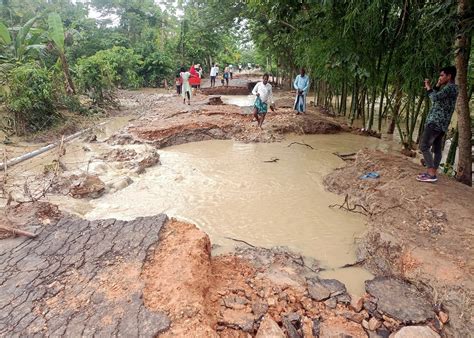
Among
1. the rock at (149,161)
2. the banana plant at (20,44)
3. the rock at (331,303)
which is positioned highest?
the banana plant at (20,44)

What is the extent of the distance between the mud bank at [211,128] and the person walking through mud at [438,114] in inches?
180

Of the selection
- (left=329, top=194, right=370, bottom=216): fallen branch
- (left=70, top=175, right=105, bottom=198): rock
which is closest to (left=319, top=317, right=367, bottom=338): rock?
(left=329, top=194, right=370, bottom=216): fallen branch

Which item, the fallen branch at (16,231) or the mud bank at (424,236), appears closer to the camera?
the mud bank at (424,236)

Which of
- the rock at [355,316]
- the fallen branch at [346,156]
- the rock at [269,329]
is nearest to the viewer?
the rock at [269,329]

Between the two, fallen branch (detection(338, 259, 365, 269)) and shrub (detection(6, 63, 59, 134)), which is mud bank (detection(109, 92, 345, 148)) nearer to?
shrub (detection(6, 63, 59, 134))

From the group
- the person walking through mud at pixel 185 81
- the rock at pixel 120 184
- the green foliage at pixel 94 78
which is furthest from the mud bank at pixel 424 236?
the green foliage at pixel 94 78

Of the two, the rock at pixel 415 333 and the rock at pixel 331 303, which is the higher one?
the rock at pixel 415 333

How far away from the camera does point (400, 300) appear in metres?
2.97

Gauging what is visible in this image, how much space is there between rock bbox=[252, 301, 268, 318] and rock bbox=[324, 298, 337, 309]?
589 mm

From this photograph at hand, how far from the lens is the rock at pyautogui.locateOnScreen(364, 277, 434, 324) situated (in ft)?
9.14

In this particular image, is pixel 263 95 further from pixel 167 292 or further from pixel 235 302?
pixel 167 292

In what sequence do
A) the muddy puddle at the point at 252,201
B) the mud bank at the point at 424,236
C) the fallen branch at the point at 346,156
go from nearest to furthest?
the mud bank at the point at 424,236, the muddy puddle at the point at 252,201, the fallen branch at the point at 346,156

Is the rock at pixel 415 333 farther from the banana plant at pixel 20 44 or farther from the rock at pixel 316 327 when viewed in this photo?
the banana plant at pixel 20 44

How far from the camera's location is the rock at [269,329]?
2443 mm
